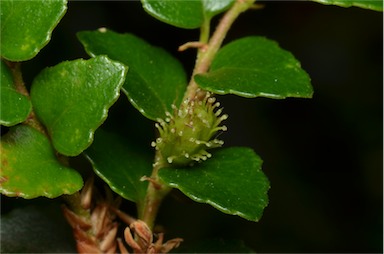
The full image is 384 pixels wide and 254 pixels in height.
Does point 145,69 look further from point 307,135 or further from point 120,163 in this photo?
point 307,135

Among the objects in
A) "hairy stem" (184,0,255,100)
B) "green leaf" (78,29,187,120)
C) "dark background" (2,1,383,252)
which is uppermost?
"hairy stem" (184,0,255,100)

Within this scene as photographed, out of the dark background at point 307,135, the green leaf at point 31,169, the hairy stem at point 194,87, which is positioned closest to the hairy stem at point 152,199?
the hairy stem at point 194,87

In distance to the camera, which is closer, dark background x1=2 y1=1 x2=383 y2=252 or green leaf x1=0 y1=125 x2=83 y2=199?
green leaf x1=0 y1=125 x2=83 y2=199

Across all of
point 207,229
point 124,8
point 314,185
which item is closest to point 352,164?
point 314,185

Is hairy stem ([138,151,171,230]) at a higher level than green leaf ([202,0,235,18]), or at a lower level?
lower

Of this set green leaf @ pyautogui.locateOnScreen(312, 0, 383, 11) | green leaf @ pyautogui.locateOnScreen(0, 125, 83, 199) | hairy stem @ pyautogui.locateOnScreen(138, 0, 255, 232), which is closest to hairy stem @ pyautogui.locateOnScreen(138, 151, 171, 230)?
hairy stem @ pyautogui.locateOnScreen(138, 0, 255, 232)

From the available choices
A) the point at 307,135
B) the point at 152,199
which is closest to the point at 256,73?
the point at 152,199

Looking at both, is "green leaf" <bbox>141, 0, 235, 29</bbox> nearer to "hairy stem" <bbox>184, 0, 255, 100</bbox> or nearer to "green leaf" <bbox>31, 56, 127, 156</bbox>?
"hairy stem" <bbox>184, 0, 255, 100</bbox>
